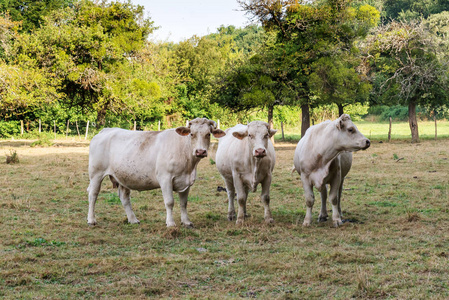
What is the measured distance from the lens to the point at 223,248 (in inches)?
274

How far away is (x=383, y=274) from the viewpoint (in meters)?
5.53

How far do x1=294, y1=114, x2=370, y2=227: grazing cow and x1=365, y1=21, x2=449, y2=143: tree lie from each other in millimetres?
19030

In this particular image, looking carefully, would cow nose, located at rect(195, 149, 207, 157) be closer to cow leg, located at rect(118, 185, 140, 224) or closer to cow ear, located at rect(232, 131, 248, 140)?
cow ear, located at rect(232, 131, 248, 140)

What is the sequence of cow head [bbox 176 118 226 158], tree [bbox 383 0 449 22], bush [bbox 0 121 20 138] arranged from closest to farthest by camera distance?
cow head [bbox 176 118 226 158] < bush [bbox 0 121 20 138] < tree [bbox 383 0 449 22]

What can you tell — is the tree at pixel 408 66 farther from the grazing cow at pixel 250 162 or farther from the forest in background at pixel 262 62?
the grazing cow at pixel 250 162

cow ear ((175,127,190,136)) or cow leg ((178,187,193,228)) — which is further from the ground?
cow ear ((175,127,190,136))

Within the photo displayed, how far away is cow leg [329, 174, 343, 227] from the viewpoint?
27.8 feet

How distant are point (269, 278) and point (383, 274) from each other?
1.28 metres

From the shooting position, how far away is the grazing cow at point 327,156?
829 centimetres

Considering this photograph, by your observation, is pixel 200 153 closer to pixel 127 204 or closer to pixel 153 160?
pixel 153 160

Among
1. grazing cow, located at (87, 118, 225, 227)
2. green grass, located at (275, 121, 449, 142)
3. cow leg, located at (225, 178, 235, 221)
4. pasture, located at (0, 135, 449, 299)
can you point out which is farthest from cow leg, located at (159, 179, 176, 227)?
green grass, located at (275, 121, 449, 142)

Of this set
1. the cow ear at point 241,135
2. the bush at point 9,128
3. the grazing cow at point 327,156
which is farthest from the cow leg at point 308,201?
the bush at point 9,128

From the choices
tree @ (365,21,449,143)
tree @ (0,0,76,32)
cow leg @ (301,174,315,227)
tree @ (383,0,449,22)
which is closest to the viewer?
cow leg @ (301,174,315,227)

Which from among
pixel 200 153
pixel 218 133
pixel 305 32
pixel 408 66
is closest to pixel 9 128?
pixel 305 32
